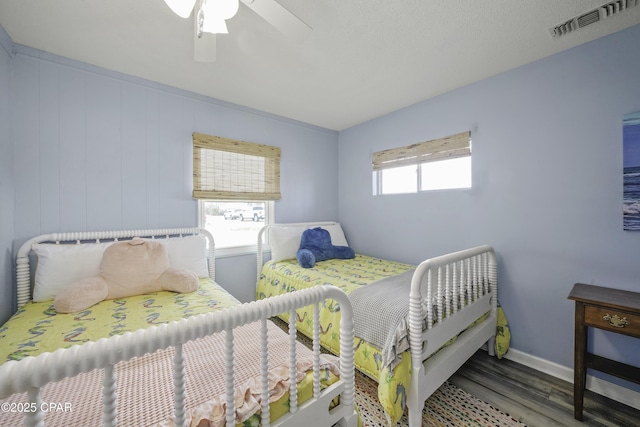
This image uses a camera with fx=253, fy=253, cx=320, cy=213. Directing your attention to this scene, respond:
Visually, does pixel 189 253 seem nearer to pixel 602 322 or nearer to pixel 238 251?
pixel 238 251

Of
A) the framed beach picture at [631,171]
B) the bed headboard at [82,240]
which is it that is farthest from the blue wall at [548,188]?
the bed headboard at [82,240]

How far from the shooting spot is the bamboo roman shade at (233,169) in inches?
102

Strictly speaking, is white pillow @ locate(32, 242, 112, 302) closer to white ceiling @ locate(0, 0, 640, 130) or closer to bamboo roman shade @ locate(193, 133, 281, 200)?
bamboo roman shade @ locate(193, 133, 281, 200)

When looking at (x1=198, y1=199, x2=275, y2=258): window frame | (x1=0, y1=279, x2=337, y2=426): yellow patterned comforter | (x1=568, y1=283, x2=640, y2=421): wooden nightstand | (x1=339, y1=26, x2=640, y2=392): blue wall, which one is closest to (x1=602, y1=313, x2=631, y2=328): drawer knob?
(x1=568, y1=283, x2=640, y2=421): wooden nightstand

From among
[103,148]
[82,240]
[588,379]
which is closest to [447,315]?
[588,379]

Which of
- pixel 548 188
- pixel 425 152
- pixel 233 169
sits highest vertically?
pixel 425 152

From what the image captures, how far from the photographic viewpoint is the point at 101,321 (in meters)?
1.45

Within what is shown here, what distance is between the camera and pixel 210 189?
2670mm

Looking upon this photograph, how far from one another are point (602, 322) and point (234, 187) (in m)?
3.09

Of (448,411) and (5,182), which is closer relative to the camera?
(448,411)

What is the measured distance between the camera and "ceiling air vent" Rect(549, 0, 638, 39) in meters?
1.46

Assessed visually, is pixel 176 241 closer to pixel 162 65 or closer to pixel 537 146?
pixel 162 65

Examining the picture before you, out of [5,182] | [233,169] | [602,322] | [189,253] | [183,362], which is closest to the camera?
[183,362]

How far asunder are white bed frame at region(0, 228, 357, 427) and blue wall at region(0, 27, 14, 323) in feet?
6.41
